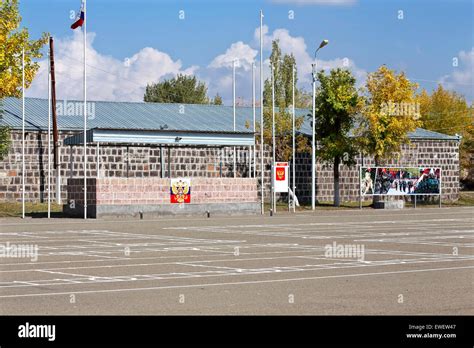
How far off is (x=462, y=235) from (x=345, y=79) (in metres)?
33.8

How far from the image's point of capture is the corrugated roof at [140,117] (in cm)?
6053

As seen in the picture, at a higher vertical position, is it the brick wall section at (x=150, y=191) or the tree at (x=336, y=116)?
the tree at (x=336, y=116)

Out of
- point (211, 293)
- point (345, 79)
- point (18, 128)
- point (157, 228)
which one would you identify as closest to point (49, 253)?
point (211, 293)

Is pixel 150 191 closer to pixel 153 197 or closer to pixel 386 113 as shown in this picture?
pixel 153 197

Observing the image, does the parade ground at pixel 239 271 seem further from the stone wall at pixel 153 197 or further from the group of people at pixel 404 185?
the group of people at pixel 404 185

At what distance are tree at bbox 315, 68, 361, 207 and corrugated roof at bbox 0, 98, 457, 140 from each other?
4.55m

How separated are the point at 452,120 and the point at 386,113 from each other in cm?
4815

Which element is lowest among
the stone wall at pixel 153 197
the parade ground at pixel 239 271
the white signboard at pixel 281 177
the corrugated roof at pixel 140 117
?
the parade ground at pixel 239 271

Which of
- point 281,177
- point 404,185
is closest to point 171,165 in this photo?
point 281,177

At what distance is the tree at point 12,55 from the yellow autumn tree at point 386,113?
2259cm

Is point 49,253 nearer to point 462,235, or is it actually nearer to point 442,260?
point 442,260

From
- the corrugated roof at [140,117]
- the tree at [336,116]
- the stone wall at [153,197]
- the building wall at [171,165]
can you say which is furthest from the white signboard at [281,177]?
the tree at [336,116]

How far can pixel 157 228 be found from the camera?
38.2m

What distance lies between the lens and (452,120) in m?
109
